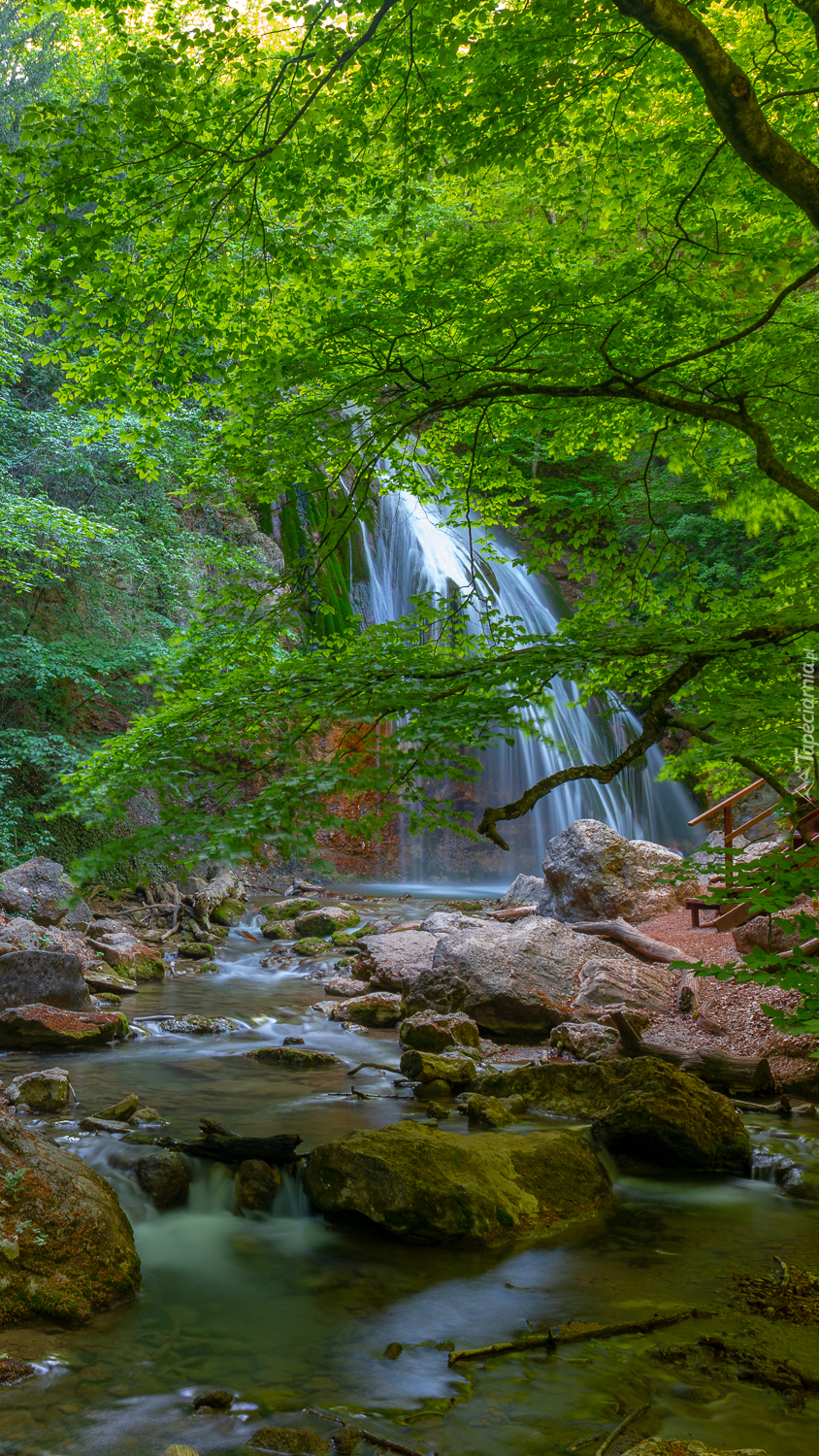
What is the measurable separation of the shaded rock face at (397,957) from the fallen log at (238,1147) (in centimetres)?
425

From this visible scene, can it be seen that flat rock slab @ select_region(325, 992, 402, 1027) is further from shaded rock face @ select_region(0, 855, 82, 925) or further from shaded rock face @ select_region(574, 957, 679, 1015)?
shaded rock face @ select_region(0, 855, 82, 925)

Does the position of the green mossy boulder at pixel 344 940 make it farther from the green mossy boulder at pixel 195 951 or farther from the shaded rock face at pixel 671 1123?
the shaded rock face at pixel 671 1123

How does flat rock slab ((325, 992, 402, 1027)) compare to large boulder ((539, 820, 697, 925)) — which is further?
large boulder ((539, 820, 697, 925))

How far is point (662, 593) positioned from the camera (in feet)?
20.4

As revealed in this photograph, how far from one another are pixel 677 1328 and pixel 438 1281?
116 centimetres

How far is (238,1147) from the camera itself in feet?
18.3

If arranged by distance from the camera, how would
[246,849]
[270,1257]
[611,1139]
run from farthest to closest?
[611,1139]
[270,1257]
[246,849]

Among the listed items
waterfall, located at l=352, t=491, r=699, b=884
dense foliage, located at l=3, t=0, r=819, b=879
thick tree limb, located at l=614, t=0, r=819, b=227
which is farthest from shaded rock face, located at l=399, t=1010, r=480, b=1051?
waterfall, located at l=352, t=491, r=699, b=884

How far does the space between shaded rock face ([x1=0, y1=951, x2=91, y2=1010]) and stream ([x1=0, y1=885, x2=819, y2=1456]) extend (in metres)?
2.19

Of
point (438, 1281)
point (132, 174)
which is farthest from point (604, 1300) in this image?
point (132, 174)

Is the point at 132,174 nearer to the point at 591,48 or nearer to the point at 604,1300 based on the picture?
the point at 591,48

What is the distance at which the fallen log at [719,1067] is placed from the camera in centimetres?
727

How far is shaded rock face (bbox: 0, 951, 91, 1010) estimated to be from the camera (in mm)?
8578

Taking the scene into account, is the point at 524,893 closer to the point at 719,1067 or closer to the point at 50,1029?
the point at 719,1067
